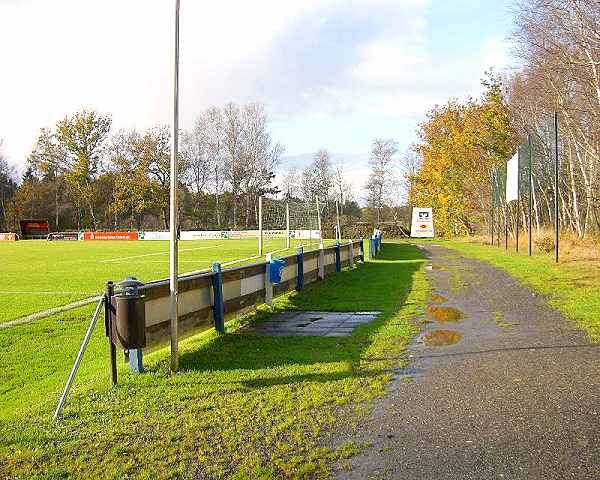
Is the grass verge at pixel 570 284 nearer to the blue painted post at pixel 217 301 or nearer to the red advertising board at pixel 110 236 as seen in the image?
the blue painted post at pixel 217 301

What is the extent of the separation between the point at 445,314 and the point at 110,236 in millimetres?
63811

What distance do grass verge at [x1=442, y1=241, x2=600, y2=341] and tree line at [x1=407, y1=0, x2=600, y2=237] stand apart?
6.46 metres

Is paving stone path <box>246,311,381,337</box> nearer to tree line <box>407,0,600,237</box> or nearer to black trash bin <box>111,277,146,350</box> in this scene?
black trash bin <box>111,277,146,350</box>

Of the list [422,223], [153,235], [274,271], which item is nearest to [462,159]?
[422,223]

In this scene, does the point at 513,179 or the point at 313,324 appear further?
the point at 513,179

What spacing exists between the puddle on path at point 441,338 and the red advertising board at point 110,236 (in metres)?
64.1

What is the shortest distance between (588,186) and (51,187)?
67503 millimetres

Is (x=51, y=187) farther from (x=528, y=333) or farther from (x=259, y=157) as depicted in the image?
(x=528, y=333)

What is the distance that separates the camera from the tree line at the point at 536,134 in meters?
25.5

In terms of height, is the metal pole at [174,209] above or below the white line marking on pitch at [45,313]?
above

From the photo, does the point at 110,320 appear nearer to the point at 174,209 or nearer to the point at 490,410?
the point at 174,209

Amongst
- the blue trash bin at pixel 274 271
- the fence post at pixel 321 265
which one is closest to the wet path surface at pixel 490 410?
the blue trash bin at pixel 274 271

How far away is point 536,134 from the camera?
39094mm

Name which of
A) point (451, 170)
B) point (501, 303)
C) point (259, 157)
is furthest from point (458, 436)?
point (259, 157)
